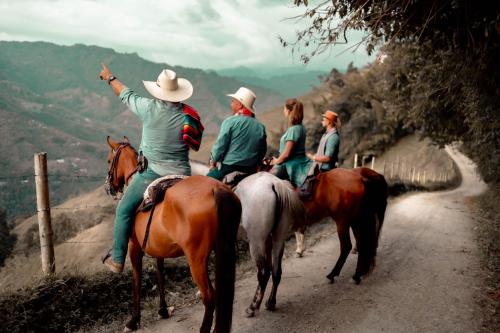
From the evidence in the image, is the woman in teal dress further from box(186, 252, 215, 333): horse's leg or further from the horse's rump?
box(186, 252, 215, 333): horse's leg

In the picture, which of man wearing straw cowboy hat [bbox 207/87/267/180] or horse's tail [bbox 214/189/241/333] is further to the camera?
man wearing straw cowboy hat [bbox 207/87/267/180]

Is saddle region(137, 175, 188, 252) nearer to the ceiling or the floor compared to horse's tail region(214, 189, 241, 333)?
nearer to the ceiling

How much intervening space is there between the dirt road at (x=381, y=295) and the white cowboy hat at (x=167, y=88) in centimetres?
267

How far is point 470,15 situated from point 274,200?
3669 millimetres

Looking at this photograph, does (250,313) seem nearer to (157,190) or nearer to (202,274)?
(202,274)

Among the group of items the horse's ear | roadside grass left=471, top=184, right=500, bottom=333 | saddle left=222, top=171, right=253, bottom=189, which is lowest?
roadside grass left=471, top=184, right=500, bottom=333

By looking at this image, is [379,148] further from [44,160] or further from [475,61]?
[44,160]

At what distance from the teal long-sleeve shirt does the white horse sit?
30 centimetres

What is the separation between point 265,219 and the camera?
5109mm

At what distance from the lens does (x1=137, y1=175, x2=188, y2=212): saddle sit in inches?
172

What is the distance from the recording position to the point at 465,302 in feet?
19.1

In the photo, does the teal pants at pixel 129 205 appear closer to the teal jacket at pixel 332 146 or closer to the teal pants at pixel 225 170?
the teal pants at pixel 225 170

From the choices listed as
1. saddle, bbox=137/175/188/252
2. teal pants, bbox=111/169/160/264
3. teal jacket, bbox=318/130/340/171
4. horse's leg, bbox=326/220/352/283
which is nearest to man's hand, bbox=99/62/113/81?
teal pants, bbox=111/169/160/264

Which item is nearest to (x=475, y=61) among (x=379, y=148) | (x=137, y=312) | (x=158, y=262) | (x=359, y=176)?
(x=359, y=176)
